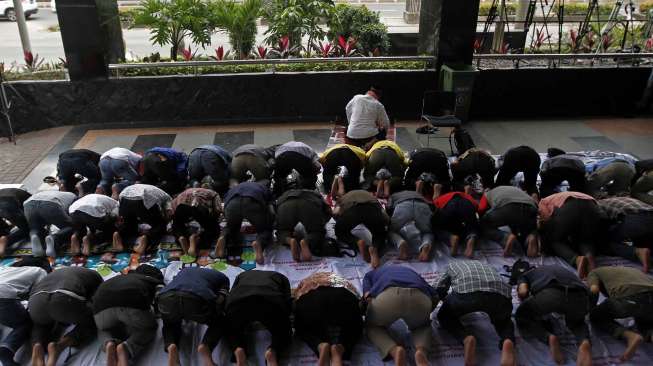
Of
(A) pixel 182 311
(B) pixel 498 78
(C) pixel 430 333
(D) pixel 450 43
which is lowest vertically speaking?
(C) pixel 430 333

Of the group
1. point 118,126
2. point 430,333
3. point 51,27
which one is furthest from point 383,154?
point 51,27

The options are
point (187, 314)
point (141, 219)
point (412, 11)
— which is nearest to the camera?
point (187, 314)

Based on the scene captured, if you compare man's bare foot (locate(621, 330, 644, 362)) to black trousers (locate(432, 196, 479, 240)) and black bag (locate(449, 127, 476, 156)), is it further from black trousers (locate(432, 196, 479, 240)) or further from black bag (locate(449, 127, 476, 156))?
black bag (locate(449, 127, 476, 156))

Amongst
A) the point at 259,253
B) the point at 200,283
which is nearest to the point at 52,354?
the point at 200,283

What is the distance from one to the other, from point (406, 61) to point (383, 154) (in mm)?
3419

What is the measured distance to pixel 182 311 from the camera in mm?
3256

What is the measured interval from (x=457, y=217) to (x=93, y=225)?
316cm

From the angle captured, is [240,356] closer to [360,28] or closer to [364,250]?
[364,250]

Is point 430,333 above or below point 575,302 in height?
below

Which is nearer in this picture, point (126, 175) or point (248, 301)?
point (248, 301)

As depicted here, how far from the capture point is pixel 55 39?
43.2 feet

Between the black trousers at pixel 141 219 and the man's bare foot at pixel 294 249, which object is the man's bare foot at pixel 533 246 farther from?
the black trousers at pixel 141 219

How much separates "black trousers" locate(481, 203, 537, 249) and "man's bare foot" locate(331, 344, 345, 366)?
1.93 m

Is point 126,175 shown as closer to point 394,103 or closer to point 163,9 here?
point 163,9
